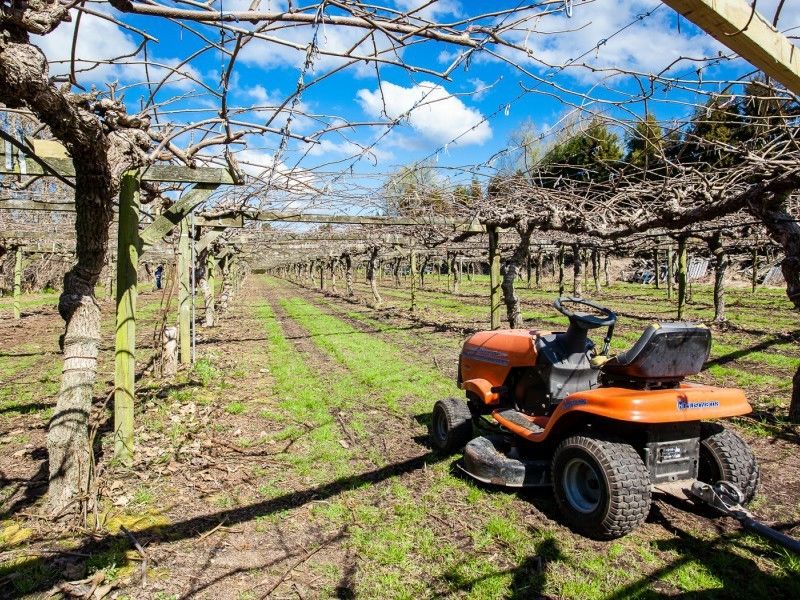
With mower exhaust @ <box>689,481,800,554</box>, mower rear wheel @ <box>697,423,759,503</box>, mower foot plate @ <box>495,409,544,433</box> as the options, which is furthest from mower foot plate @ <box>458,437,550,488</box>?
mower rear wheel @ <box>697,423,759,503</box>

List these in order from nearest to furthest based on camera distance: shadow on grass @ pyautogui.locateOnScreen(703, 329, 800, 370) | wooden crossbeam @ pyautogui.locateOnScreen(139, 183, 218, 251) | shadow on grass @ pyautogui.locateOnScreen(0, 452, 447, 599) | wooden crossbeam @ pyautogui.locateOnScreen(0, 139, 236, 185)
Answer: shadow on grass @ pyautogui.locateOnScreen(0, 452, 447, 599), wooden crossbeam @ pyautogui.locateOnScreen(0, 139, 236, 185), wooden crossbeam @ pyautogui.locateOnScreen(139, 183, 218, 251), shadow on grass @ pyautogui.locateOnScreen(703, 329, 800, 370)

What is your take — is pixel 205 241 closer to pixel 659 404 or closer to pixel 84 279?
pixel 84 279

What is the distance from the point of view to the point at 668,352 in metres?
3.27

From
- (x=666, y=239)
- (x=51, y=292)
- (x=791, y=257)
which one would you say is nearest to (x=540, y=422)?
(x=791, y=257)

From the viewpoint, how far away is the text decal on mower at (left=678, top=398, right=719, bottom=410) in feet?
10.3

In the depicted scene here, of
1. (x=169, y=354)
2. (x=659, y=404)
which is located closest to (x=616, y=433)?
(x=659, y=404)

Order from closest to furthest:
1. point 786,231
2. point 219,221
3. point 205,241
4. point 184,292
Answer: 1. point 786,231
2. point 184,292
3. point 219,221
4. point 205,241

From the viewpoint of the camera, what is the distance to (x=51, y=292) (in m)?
32.1

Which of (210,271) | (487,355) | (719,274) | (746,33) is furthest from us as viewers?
(210,271)

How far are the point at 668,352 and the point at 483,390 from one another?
1.68 m

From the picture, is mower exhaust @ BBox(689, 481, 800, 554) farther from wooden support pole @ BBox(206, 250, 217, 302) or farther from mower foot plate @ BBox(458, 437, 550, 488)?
wooden support pole @ BBox(206, 250, 217, 302)

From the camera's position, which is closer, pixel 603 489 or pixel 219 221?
pixel 603 489

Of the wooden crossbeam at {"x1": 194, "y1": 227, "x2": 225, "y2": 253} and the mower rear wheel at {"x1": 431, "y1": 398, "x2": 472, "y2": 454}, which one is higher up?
the wooden crossbeam at {"x1": 194, "y1": 227, "x2": 225, "y2": 253}

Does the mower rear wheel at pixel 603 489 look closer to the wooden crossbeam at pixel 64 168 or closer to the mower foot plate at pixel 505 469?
the mower foot plate at pixel 505 469
